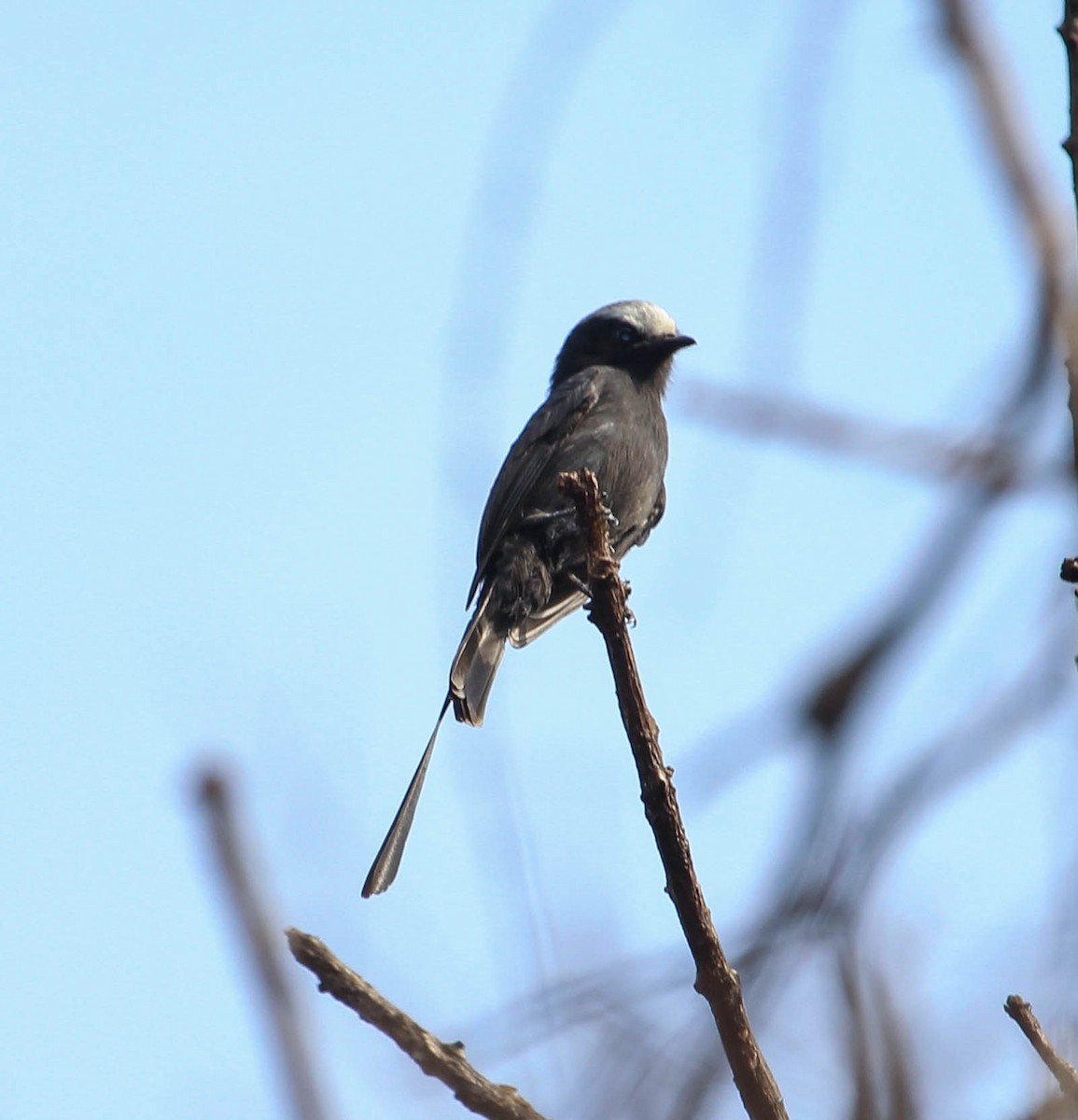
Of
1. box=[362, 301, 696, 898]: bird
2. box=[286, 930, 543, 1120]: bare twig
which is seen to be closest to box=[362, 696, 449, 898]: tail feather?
box=[362, 301, 696, 898]: bird

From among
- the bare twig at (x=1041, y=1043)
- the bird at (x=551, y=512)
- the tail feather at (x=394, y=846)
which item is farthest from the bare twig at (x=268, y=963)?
the bird at (x=551, y=512)

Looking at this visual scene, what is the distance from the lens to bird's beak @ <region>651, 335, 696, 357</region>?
20.1 feet

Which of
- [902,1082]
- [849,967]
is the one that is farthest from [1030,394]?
[902,1082]

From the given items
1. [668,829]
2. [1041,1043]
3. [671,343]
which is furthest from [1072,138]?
[671,343]

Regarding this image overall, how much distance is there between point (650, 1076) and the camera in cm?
222

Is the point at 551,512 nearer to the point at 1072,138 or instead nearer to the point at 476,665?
the point at 476,665

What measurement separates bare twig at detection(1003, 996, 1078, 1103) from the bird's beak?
4390 millimetres

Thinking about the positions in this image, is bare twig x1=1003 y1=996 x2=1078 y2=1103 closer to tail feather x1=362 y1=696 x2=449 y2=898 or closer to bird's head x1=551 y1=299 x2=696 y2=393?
tail feather x1=362 y1=696 x2=449 y2=898

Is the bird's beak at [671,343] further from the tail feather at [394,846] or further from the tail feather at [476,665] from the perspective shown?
the tail feather at [394,846]


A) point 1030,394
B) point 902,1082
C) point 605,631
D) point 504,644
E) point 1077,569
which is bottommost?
point 902,1082

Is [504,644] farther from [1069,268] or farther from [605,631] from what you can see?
[1069,268]

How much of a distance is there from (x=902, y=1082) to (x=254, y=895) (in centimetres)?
65

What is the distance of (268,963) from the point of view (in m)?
1.53

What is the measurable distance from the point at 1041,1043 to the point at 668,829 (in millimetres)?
833
